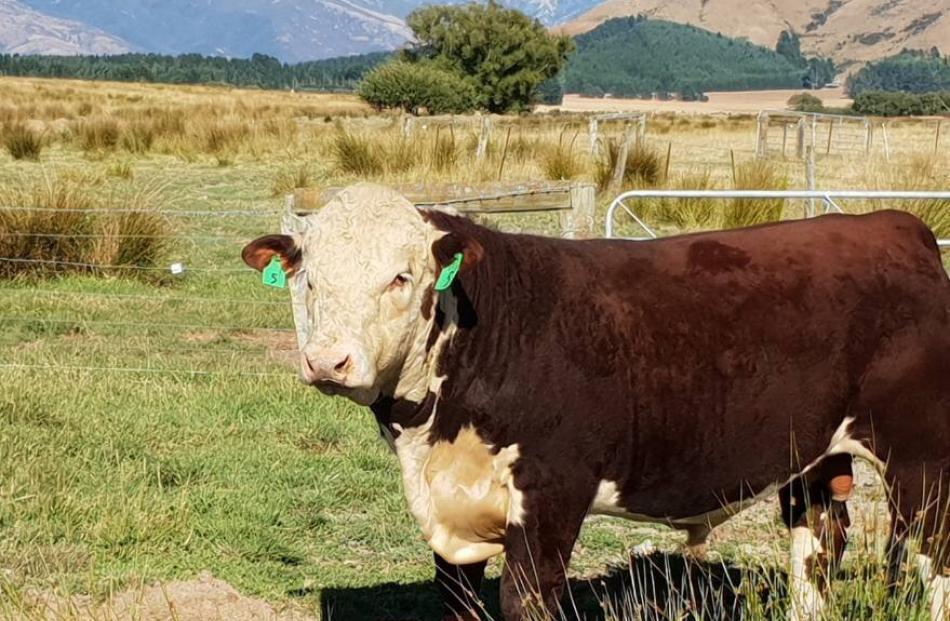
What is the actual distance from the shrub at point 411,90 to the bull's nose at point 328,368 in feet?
147

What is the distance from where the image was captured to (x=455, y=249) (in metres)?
3.59

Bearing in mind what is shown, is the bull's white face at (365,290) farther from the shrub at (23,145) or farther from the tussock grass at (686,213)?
the shrub at (23,145)

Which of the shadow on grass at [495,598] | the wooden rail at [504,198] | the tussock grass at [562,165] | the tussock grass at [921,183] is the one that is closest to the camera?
the shadow on grass at [495,598]

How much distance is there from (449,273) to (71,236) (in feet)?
27.3

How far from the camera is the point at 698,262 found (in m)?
4.09

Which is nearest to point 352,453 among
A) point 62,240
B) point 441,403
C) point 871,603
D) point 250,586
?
point 250,586

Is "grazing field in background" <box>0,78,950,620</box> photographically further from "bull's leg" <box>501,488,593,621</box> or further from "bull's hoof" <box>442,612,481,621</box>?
"bull's hoof" <box>442,612,481,621</box>

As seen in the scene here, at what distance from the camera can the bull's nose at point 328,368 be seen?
326cm

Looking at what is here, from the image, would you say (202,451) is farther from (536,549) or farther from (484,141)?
(484,141)

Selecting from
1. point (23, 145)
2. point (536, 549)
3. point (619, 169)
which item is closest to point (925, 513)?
point (536, 549)

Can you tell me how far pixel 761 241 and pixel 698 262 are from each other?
0.27 m

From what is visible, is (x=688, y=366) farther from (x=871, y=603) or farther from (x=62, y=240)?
(x=62, y=240)

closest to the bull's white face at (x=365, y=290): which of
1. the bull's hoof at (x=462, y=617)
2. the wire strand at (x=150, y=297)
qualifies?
the bull's hoof at (x=462, y=617)

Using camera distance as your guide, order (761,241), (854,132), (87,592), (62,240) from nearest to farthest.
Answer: (761,241) < (87,592) < (62,240) < (854,132)
